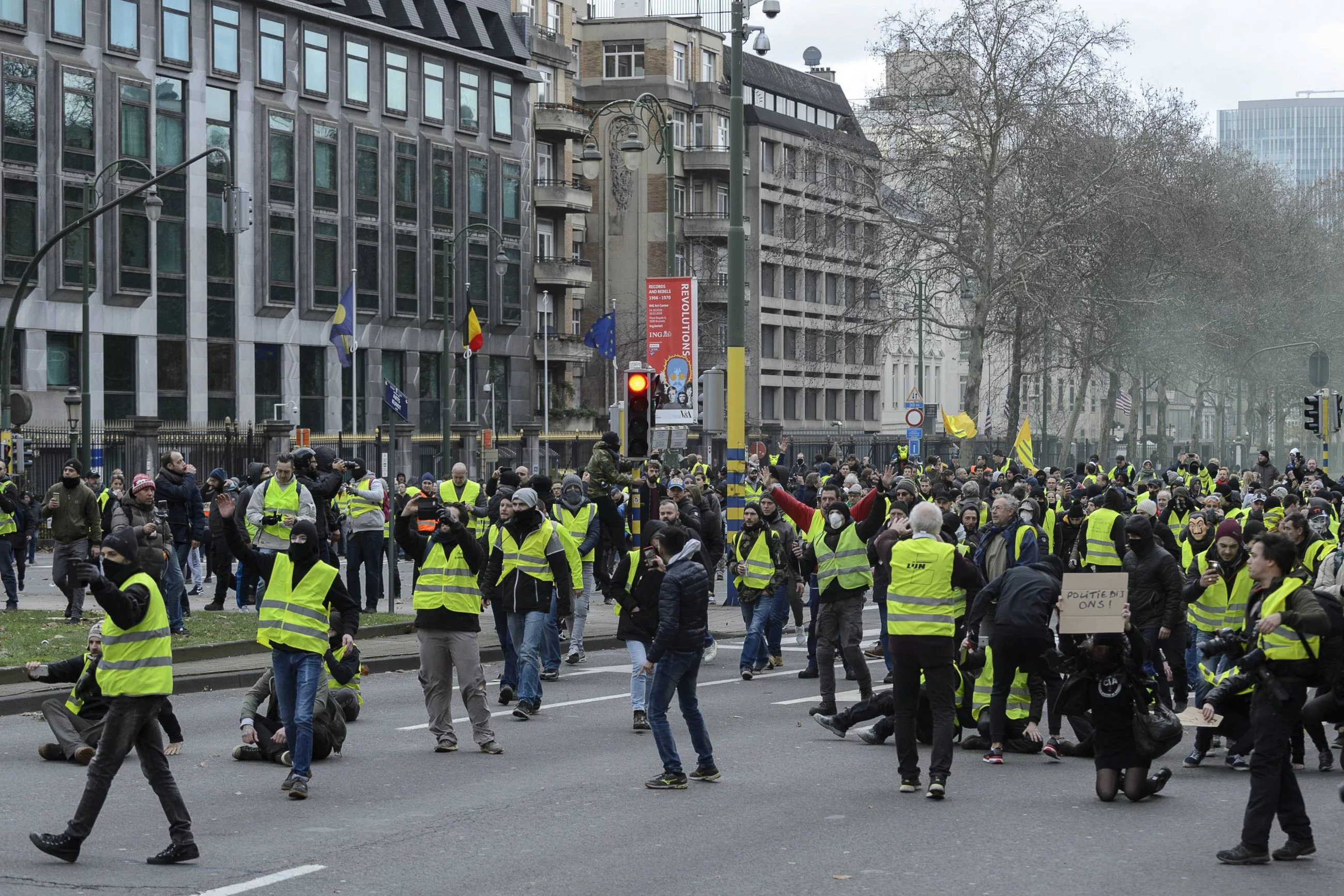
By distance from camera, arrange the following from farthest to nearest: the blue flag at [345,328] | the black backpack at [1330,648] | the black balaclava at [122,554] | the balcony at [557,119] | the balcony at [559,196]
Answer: the balcony at [559,196]
the balcony at [557,119]
the blue flag at [345,328]
the black backpack at [1330,648]
the black balaclava at [122,554]

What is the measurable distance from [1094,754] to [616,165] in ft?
225

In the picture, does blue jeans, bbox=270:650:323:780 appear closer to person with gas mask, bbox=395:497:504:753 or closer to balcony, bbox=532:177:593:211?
person with gas mask, bbox=395:497:504:753

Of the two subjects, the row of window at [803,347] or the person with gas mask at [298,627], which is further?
the row of window at [803,347]

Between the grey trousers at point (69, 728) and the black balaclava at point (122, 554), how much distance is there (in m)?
3.08

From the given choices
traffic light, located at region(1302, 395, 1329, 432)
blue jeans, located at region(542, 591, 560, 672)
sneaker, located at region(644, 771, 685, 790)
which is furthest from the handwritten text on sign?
traffic light, located at region(1302, 395, 1329, 432)

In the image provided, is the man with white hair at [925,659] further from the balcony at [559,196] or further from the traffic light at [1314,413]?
the balcony at [559,196]

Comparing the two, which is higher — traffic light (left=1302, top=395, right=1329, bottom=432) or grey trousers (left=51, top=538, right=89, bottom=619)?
traffic light (left=1302, top=395, right=1329, bottom=432)

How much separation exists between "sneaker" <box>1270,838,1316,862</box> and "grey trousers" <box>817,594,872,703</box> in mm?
5092

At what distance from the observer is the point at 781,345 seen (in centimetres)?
8850

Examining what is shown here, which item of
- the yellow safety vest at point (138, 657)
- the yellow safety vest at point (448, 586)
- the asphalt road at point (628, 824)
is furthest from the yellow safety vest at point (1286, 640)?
the yellow safety vest at point (448, 586)

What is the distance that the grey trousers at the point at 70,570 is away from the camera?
20031 mm

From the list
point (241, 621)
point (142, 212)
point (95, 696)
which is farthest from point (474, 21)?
point (95, 696)

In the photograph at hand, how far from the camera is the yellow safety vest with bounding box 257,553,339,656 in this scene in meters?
11.0

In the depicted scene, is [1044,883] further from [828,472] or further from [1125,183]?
[1125,183]
